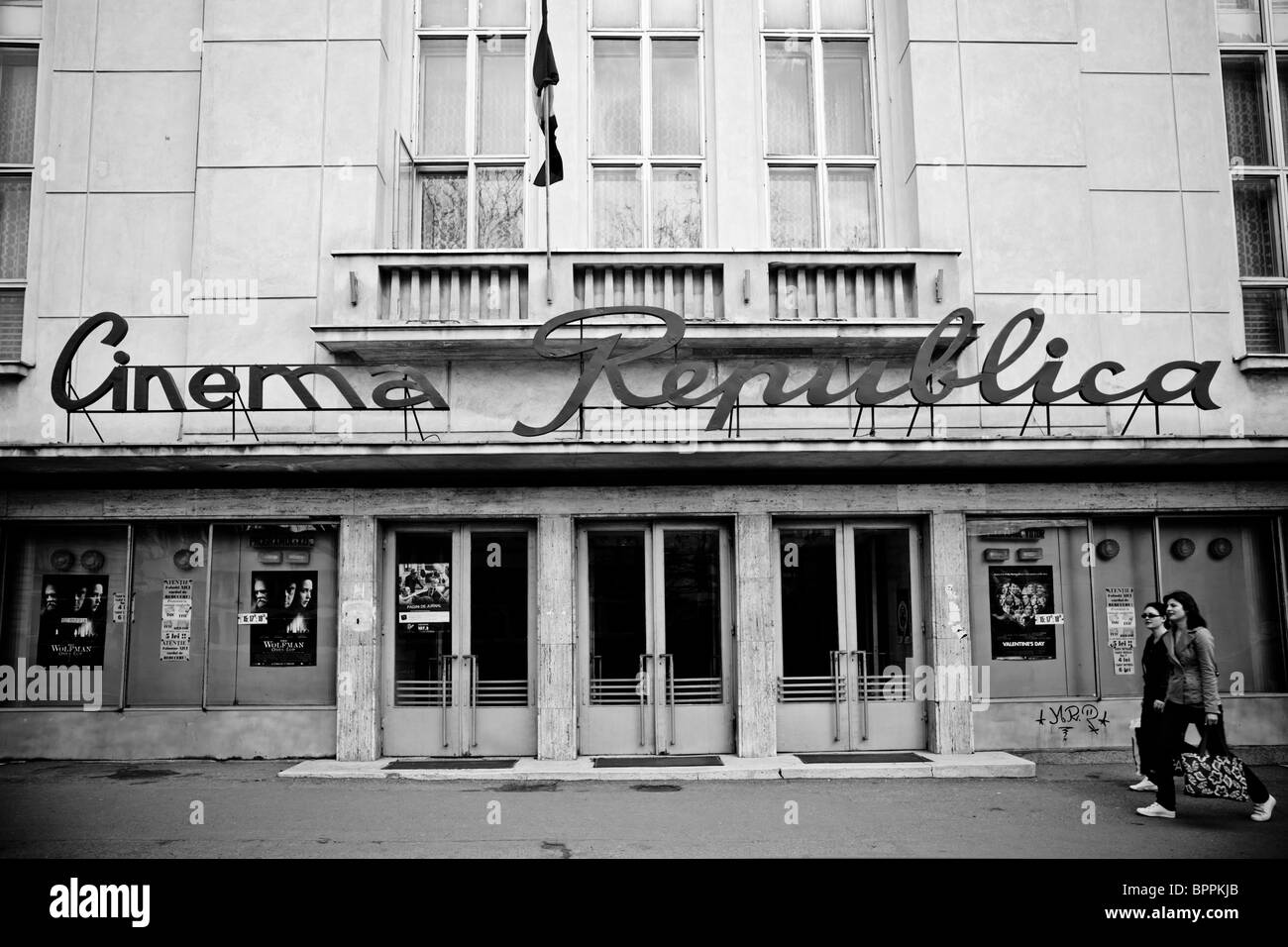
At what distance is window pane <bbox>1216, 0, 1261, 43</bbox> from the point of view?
577 inches

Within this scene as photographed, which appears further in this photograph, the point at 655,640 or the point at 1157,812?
the point at 655,640

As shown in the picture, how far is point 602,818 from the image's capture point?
32.9 feet

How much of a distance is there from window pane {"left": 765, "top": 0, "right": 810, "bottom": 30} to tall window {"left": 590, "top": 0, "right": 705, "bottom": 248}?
0.98 meters

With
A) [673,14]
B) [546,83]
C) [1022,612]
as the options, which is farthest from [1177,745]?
[673,14]

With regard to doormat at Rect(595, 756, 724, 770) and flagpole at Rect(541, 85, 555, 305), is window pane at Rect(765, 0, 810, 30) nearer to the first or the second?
flagpole at Rect(541, 85, 555, 305)

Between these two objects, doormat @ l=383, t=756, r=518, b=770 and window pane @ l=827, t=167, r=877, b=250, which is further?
window pane @ l=827, t=167, r=877, b=250

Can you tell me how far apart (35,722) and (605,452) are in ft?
25.6

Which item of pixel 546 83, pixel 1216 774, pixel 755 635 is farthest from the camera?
pixel 755 635

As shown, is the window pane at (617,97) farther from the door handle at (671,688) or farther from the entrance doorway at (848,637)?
the door handle at (671,688)

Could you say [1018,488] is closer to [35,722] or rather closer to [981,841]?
[981,841]

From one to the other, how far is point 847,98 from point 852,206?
62.1 inches

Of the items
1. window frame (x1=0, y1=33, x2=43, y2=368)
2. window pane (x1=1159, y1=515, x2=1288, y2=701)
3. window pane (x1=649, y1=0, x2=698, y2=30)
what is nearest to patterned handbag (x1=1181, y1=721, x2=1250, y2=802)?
window pane (x1=1159, y1=515, x2=1288, y2=701)

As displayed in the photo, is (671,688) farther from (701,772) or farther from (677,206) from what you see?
(677,206)

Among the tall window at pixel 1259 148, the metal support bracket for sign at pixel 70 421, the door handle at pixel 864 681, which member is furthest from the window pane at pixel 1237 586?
the metal support bracket for sign at pixel 70 421
